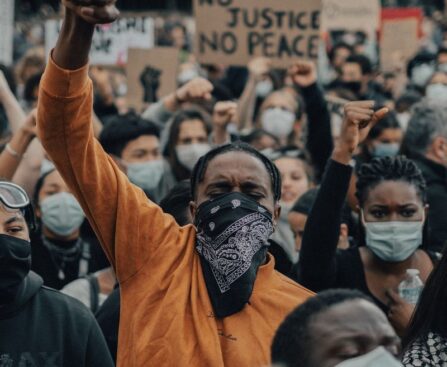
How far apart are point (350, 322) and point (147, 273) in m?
0.98

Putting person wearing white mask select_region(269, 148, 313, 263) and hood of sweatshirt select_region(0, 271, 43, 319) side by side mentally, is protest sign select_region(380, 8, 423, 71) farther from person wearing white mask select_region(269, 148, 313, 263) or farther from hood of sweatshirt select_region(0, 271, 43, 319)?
hood of sweatshirt select_region(0, 271, 43, 319)

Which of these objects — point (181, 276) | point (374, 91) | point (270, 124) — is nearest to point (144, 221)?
point (181, 276)

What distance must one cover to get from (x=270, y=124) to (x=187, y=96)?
9.08 ft

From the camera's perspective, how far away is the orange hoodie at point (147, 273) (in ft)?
10.5

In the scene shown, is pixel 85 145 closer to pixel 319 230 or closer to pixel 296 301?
pixel 296 301

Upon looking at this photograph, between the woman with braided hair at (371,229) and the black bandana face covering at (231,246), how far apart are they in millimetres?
600

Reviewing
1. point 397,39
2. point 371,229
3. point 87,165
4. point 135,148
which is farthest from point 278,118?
point 87,165

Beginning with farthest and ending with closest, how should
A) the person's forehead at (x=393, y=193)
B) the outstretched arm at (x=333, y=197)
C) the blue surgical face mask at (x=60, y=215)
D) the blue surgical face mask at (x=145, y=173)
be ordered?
the blue surgical face mask at (x=145, y=173) < the blue surgical face mask at (x=60, y=215) < the person's forehead at (x=393, y=193) < the outstretched arm at (x=333, y=197)

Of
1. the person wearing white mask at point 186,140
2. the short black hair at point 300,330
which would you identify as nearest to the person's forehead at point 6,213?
the short black hair at point 300,330

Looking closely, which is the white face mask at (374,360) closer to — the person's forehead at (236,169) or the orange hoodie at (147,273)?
the orange hoodie at (147,273)

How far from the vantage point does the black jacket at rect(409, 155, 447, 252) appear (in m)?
5.68

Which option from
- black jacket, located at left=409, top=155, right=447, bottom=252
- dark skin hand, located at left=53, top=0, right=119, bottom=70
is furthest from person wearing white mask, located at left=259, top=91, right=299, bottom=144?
dark skin hand, located at left=53, top=0, right=119, bottom=70

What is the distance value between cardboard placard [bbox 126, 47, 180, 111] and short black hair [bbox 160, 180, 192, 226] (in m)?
4.79

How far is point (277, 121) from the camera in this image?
9336 mm
